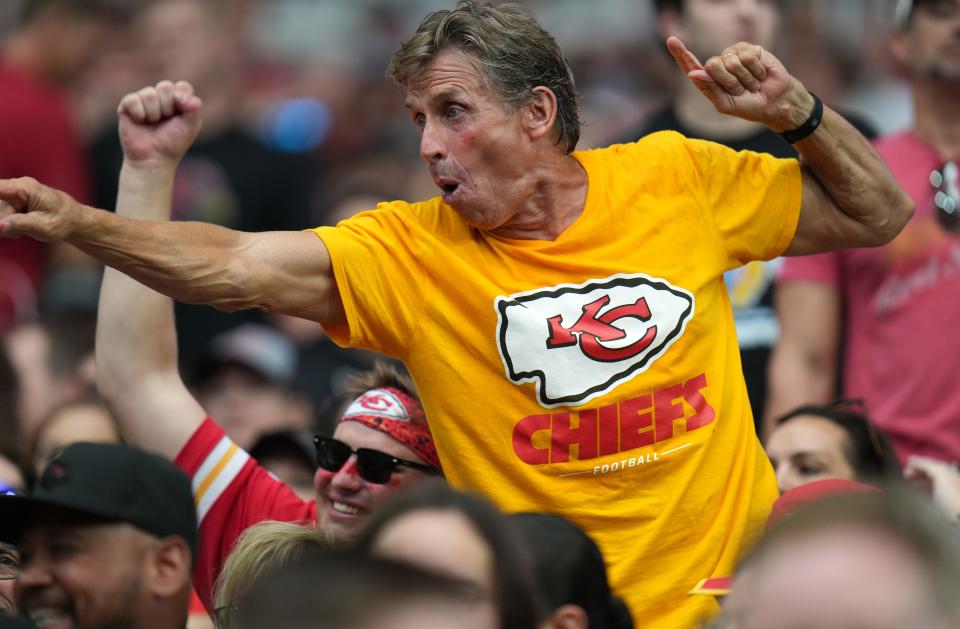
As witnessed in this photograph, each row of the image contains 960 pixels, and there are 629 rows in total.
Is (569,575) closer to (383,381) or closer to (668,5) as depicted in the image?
(383,381)

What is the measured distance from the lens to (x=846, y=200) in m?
4.16

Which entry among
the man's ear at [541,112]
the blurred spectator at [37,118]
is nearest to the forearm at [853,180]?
the man's ear at [541,112]

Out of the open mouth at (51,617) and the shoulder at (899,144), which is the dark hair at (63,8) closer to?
the shoulder at (899,144)

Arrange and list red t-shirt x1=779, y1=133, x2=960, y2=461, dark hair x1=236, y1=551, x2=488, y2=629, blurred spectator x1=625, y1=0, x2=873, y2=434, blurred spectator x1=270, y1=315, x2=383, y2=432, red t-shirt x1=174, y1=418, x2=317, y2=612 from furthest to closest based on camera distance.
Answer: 1. blurred spectator x1=270, y1=315, x2=383, y2=432
2. blurred spectator x1=625, y1=0, x2=873, y2=434
3. red t-shirt x1=779, y1=133, x2=960, y2=461
4. red t-shirt x1=174, y1=418, x2=317, y2=612
5. dark hair x1=236, y1=551, x2=488, y2=629

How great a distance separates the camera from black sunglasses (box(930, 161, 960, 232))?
5648mm

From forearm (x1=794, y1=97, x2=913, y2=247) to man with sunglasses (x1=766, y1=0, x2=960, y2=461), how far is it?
145cm

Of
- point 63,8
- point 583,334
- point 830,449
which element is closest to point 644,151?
point 583,334

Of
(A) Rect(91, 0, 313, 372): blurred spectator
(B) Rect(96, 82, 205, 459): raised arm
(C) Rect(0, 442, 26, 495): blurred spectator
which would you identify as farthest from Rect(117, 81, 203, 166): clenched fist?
(A) Rect(91, 0, 313, 372): blurred spectator

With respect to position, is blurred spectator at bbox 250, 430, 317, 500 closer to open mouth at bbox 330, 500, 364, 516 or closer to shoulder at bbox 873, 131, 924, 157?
open mouth at bbox 330, 500, 364, 516

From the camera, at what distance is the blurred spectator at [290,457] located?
5.76 metres

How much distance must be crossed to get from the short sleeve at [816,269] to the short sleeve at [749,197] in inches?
66.0

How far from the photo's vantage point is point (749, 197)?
415 centimetres

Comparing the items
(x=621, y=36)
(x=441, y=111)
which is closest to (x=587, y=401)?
(x=441, y=111)

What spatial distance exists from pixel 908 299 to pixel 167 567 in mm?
2798
